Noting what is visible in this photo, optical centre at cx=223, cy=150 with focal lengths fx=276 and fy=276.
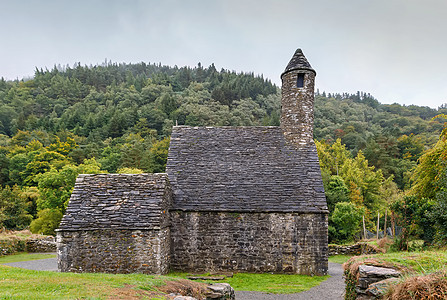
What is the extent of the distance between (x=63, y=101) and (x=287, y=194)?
8891cm

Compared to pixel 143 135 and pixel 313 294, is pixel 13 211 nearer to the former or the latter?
pixel 313 294

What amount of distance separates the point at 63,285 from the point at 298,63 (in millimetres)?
16467

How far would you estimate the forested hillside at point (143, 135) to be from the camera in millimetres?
30906

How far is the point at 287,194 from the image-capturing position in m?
14.9

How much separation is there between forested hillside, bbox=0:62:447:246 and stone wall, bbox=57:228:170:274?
14.5m

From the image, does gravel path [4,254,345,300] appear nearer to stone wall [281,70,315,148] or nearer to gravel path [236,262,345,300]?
gravel path [236,262,345,300]

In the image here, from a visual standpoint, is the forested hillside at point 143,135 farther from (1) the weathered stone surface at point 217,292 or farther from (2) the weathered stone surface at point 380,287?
(1) the weathered stone surface at point 217,292

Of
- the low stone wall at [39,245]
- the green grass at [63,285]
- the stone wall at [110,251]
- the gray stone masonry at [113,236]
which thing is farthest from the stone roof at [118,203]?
the low stone wall at [39,245]

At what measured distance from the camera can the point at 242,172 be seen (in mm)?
16016

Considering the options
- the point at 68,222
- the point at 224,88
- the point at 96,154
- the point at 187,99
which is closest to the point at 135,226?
the point at 68,222

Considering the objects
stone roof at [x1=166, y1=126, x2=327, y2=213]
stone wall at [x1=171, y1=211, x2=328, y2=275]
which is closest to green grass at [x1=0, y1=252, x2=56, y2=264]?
stone wall at [x1=171, y1=211, x2=328, y2=275]

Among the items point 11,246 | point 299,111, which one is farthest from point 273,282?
point 11,246

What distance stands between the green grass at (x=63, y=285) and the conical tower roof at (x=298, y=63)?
562 inches

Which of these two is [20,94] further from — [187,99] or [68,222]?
[68,222]
